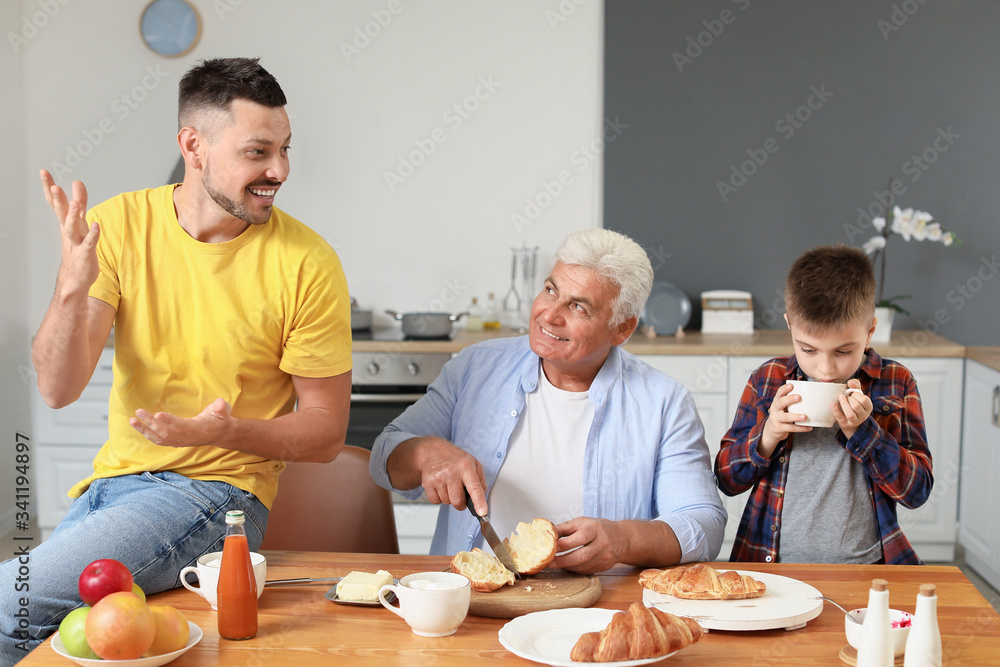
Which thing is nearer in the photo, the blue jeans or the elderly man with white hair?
the blue jeans

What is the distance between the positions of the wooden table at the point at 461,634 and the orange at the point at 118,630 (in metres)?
0.08

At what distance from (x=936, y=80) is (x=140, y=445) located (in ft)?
12.1

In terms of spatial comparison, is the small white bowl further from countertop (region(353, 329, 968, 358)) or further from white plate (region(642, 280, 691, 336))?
white plate (region(642, 280, 691, 336))

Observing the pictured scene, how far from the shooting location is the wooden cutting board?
4.29ft

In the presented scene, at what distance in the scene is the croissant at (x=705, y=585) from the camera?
1.33m

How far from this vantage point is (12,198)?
3.94 metres

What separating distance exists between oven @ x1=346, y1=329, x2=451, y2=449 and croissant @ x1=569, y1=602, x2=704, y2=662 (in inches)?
94.6

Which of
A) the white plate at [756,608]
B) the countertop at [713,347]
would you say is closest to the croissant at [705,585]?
the white plate at [756,608]

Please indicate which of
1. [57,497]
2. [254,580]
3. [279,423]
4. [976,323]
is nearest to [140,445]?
[279,423]

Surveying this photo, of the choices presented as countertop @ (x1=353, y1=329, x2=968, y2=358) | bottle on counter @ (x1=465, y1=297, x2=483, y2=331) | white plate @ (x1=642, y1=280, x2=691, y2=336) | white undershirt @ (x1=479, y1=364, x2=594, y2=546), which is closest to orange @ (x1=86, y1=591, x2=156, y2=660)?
white undershirt @ (x1=479, y1=364, x2=594, y2=546)

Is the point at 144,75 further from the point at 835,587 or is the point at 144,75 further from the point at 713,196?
the point at 835,587

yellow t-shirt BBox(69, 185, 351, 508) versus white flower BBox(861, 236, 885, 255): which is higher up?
white flower BBox(861, 236, 885, 255)

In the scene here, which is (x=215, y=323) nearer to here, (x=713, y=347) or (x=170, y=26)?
(x=713, y=347)

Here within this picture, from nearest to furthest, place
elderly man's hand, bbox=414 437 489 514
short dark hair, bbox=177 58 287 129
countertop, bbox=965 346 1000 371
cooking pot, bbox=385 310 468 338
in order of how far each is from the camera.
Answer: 1. elderly man's hand, bbox=414 437 489 514
2. short dark hair, bbox=177 58 287 129
3. countertop, bbox=965 346 1000 371
4. cooking pot, bbox=385 310 468 338
